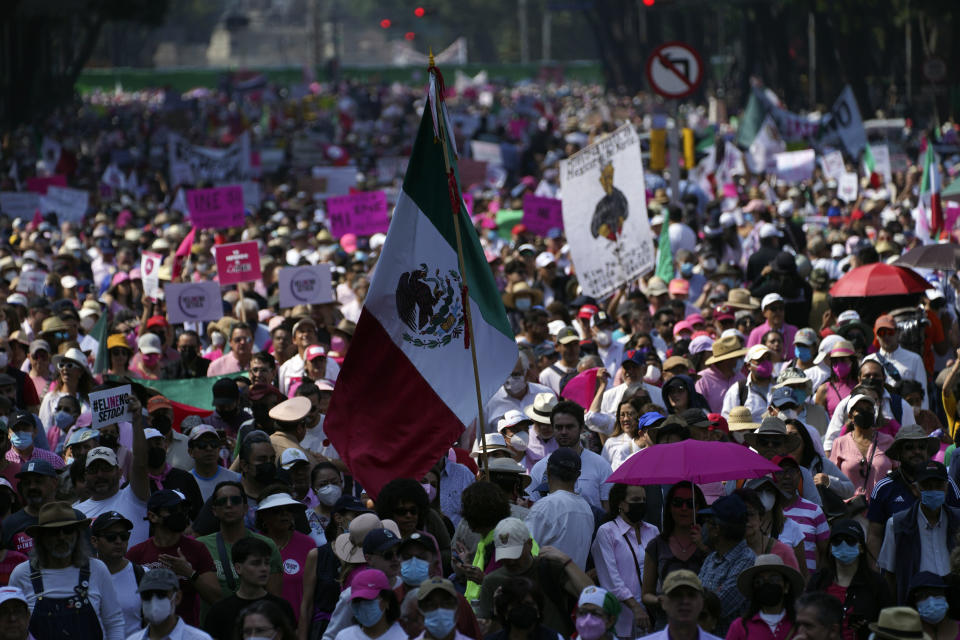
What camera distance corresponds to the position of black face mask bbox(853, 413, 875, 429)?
9352 mm

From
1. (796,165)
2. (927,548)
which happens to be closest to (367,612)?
(927,548)

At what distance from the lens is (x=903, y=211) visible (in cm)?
2180

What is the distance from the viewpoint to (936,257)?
14758mm

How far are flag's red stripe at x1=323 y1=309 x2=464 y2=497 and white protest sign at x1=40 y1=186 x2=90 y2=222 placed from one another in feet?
56.2

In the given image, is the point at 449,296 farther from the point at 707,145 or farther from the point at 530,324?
the point at 707,145

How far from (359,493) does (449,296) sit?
144 cm

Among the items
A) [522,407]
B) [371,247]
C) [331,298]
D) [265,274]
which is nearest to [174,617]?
[522,407]

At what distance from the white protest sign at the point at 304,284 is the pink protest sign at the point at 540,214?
6.14 metres

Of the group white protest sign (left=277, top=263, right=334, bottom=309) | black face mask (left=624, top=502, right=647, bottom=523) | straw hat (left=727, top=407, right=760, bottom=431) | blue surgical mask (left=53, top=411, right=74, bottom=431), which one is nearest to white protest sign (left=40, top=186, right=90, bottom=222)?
white protest sign (left=277, top=263, right=334, bottom=309)

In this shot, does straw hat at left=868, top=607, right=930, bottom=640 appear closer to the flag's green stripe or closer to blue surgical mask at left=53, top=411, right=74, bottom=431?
the flag's green stripe

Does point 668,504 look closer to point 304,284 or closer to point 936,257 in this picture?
point 304,284

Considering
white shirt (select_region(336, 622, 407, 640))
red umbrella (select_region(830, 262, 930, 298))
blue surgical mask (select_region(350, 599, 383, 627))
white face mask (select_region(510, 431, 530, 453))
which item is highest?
blue surgical mask (select_region(350, 599, 383, 627))

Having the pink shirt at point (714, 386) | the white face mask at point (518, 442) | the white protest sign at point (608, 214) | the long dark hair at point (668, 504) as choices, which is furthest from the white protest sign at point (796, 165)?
the long dark hair at point (668, 504)

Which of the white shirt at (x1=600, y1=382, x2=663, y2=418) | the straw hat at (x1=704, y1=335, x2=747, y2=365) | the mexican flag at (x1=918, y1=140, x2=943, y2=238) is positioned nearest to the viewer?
the white shirt at (x1=600, y1=382, x2=663, y2=418)
